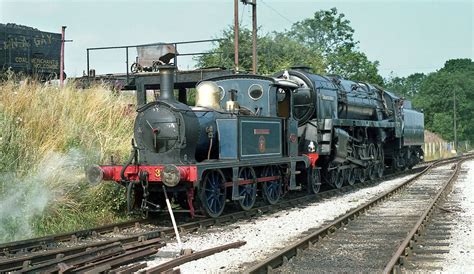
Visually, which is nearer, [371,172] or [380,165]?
[371,172]

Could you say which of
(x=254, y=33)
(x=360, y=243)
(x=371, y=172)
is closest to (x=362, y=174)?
(x=371, y=172)

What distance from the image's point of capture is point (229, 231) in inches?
386

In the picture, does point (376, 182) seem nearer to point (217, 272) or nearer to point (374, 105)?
point (374, 105)

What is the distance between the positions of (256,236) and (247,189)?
8.50ft

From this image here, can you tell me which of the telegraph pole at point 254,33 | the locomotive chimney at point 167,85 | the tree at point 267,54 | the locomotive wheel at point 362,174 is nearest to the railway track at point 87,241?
the locomotive chimney at point 167,85

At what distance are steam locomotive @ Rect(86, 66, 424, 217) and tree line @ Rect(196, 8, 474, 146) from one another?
4724 mm

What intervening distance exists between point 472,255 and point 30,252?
5.68 meters

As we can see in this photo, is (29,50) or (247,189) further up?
(29,50)

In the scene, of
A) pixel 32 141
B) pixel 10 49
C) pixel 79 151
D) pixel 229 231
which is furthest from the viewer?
pixel 10 49

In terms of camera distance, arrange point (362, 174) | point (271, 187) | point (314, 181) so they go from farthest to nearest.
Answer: point (362, 174), point (314, 181), point (271, 187)

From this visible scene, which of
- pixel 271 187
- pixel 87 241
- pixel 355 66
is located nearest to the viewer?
pixel 87 241

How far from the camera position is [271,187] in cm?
1312

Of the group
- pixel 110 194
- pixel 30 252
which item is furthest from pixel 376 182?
pixel 30 252

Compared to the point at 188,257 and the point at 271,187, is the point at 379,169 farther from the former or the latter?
the point at 188,257
